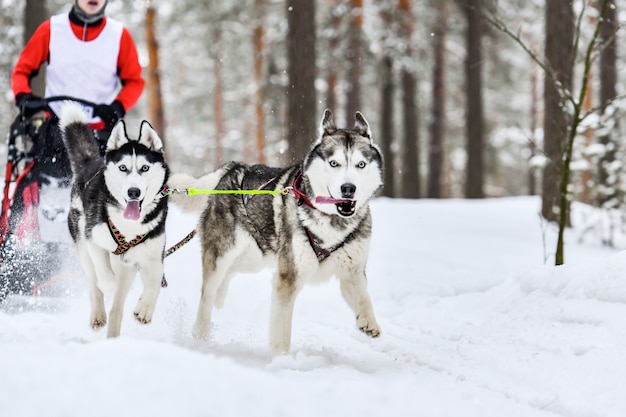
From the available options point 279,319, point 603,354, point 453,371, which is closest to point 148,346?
point 279,319

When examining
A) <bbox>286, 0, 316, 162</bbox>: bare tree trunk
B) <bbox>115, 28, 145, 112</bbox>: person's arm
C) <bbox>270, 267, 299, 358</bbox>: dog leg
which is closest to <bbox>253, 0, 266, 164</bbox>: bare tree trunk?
<bbox>286, 0, 316, 162</bbox>: bare tree trunk

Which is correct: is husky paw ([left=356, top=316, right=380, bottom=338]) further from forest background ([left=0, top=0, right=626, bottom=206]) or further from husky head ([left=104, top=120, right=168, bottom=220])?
forest background ([left=0, top=0, right=626, bottom=206])

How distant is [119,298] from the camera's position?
3.95 meters

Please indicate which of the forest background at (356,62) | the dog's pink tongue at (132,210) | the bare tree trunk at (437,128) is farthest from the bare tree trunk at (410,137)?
the dog's pink tongue at (132,210)

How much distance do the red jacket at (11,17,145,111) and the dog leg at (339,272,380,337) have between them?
2.29 metres

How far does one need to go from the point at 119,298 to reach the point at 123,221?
52 centimetres

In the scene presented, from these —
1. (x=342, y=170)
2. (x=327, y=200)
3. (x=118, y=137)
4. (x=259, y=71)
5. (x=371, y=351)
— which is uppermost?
(x=259, y=71)

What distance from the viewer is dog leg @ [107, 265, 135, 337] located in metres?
3.92

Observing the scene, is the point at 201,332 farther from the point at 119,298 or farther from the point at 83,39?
the point at 83,39

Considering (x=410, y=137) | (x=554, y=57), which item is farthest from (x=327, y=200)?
(x=410, y=137)

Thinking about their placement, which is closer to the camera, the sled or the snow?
the snow

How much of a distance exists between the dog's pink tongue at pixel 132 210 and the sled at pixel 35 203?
1194mm

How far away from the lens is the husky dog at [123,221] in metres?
3.75

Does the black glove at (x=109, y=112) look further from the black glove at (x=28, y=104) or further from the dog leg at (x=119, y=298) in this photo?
the dog leg at (x=119, y=298)
